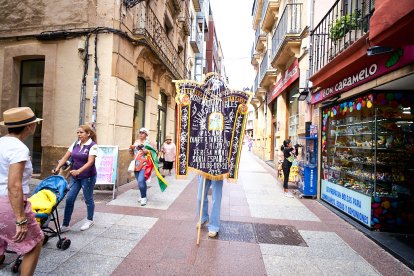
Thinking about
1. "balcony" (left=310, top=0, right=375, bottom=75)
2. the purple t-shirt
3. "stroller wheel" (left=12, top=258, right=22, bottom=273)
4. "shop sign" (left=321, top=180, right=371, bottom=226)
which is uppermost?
"balcony" (left=310, top=0, right=375, bottom=75)

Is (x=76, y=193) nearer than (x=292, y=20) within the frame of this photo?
Yes

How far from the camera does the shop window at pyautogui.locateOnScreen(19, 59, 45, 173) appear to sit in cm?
881

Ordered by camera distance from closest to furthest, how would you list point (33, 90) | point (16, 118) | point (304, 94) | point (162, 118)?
point (16, 118) < point (304, 94) < point (33, 90) < point (162, 118)

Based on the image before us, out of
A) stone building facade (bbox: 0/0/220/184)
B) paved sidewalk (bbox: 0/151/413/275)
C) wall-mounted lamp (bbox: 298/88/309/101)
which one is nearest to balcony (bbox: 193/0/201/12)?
stone building facade (bbox: 0/0/220/184)

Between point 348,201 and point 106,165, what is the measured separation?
5.59 meters

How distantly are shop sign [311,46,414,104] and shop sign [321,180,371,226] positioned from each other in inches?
85.4

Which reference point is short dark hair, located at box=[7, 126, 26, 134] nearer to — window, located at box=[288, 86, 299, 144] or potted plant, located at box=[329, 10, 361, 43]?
potted plant, located at box=[329, 10, 361, 43]

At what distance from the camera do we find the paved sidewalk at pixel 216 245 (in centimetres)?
335

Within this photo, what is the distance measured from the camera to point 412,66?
3.93 meters

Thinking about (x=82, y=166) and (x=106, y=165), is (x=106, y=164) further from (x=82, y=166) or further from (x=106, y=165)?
(x=82, y=166)

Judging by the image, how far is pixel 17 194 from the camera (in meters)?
2.27

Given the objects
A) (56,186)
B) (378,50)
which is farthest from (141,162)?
(378,50)

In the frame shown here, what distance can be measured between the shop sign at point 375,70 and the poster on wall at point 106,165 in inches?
216

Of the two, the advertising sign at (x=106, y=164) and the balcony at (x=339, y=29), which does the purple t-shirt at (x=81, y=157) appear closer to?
the advertising sign at (x=106, y=164)
